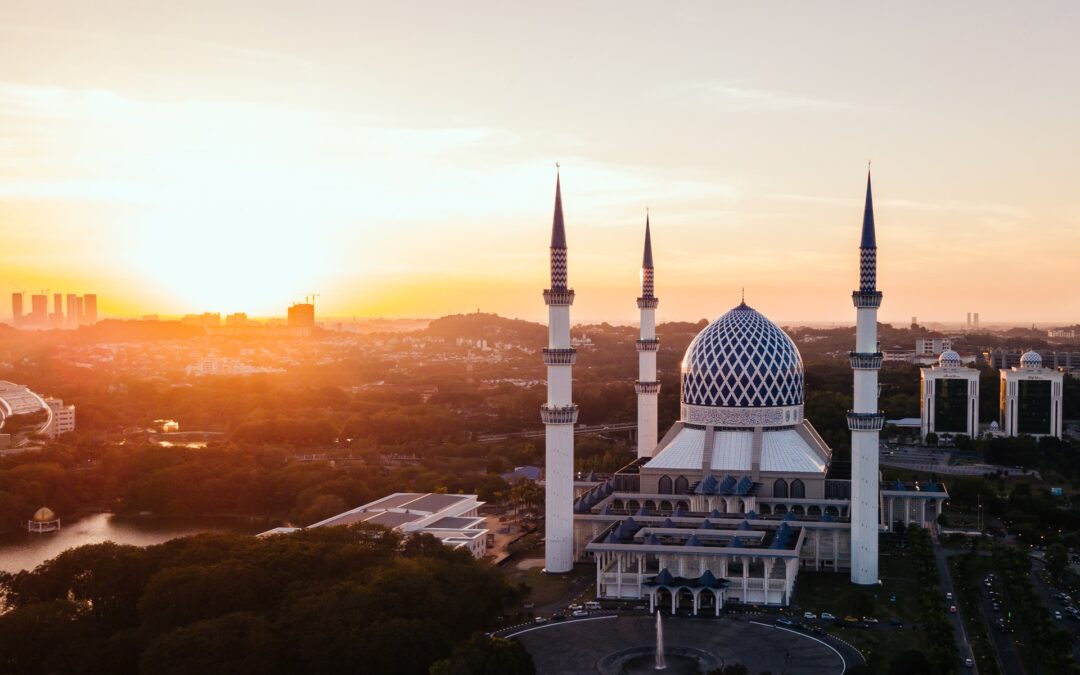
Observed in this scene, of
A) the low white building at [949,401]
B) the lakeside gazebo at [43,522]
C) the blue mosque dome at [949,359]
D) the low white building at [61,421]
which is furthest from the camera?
the low white building at [61,421]

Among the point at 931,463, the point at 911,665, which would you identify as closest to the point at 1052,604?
the point at 911,665

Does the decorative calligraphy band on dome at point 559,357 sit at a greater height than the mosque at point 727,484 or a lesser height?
greater

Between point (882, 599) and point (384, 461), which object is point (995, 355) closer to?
point (384, 461)

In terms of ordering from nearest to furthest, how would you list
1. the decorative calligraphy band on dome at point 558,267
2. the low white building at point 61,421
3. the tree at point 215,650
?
1. the tree at point 215,650
2. the decorative calligraphy band on dome at point 558,267
3. the low white building at point 61,421

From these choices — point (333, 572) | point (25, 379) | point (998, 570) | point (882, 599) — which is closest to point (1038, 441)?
point (998, 570)

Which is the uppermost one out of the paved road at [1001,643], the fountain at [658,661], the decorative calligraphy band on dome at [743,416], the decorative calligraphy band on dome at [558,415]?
the decorative calligraphy band on dome at [558,415]

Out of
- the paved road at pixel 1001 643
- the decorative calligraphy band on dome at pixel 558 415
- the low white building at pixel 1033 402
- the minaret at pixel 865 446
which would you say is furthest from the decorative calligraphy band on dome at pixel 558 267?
the low white building at pixel 1033 402

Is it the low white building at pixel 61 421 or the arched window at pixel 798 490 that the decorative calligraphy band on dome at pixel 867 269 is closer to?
the arched window at pixel 798 490

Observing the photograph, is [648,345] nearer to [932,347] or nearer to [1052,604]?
[1052,604]
